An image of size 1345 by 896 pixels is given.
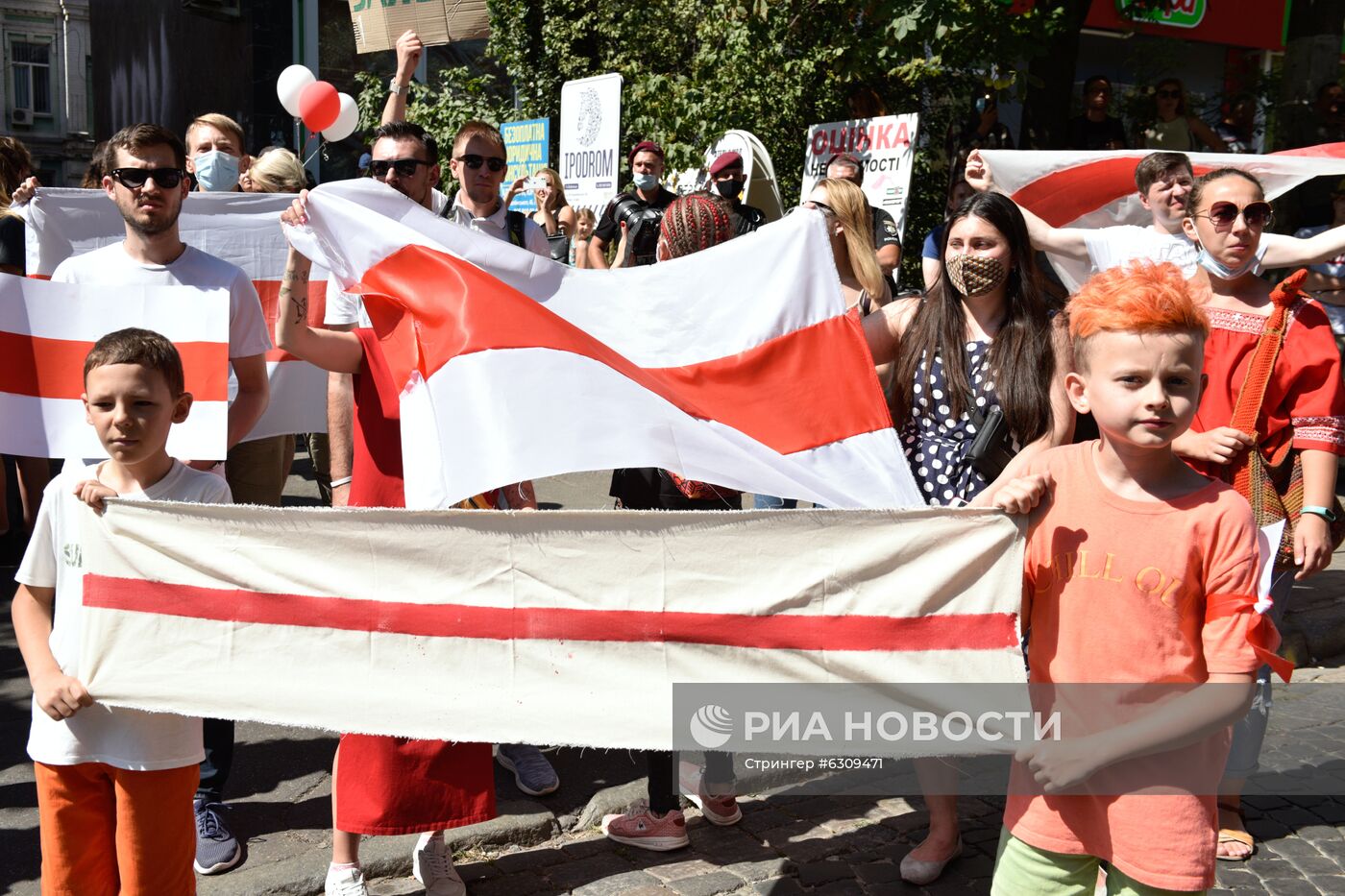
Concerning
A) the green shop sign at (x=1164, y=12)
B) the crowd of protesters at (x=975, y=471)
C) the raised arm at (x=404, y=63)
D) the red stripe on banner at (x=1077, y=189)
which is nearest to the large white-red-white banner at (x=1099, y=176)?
the red stripe on banner at (x=1077, y=189)

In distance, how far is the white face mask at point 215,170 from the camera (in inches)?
220

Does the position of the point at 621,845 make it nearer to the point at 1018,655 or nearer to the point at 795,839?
the point at 795,839

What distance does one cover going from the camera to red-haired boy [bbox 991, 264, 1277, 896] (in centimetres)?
242

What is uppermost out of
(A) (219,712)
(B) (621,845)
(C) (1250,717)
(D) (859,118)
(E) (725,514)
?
(D) (859,118)

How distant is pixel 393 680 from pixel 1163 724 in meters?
1.61

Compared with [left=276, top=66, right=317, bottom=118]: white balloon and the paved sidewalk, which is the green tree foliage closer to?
[left=276, top=66, right=317, bottom=118]: white balloon

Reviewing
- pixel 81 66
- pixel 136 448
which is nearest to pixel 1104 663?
pixel 136 448

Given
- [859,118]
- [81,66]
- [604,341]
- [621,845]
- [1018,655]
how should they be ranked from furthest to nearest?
[81,66] < [859,118] < [621,845] < [604,341] < [1018,655]

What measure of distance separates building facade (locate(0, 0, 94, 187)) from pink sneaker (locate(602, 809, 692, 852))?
49187 mm

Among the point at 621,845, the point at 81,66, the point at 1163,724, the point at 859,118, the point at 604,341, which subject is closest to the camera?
the point at 1163,724

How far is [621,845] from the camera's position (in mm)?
4082

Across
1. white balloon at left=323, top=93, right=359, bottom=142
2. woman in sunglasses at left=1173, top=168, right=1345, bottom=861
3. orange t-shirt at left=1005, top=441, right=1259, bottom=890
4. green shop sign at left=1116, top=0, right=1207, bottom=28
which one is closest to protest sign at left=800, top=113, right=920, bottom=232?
green shop sign at left=1116, top=0, right=1207, bottom=28

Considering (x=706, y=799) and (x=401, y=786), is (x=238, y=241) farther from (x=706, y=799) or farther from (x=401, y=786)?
(x=706, y=799)

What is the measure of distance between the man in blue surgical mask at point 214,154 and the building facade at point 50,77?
152 feet
